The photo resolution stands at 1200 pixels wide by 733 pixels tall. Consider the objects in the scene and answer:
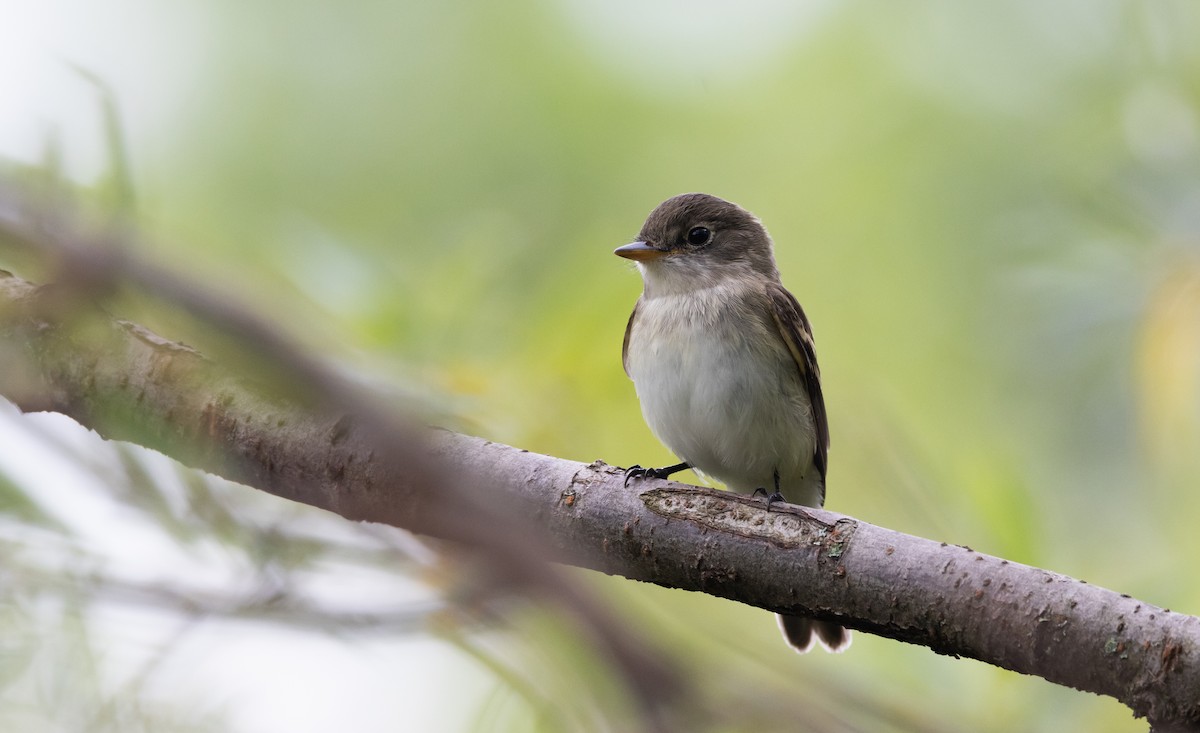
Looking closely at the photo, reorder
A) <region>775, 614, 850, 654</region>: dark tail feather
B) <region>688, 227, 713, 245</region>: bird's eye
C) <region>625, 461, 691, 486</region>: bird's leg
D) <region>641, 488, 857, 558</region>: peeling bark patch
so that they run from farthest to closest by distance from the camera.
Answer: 1. <region>688, 227, 713, 245</region>: bird's eye
2. <region>775, 614, 850, 654</region>: dark tail feather
3. <region>625, 461, 691, 486</region>: bird's leg
4. <region>641, 488, 857, 558</region>: peeling bark patch

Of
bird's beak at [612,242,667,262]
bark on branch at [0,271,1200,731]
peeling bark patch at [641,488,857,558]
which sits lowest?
bark on branch at [0,271,1200,731]

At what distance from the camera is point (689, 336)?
443cm

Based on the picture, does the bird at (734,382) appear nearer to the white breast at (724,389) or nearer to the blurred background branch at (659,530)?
the white breast at (724,389)

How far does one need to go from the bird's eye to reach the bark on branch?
2698mm

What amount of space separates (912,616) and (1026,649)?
233 mm

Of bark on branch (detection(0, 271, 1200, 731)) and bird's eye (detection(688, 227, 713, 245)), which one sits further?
bird's eye (detection(688, 227, 713, 245))

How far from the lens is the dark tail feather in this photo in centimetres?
427

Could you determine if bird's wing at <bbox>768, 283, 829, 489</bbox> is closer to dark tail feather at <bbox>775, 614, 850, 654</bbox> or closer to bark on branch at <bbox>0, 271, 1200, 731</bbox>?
dark tail feather at <bbox>775, 614, 850, 654</bbox>

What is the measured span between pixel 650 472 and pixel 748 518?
1.04 m

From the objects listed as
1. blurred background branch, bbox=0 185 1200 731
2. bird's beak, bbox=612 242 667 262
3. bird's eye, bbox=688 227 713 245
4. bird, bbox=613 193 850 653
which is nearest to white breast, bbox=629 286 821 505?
bird, bbox=613 193 850 653

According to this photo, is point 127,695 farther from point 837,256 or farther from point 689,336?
point 837,256

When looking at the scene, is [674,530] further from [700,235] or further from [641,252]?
[700,235]

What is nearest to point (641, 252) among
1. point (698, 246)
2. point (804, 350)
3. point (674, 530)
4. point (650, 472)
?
point (698, 246)

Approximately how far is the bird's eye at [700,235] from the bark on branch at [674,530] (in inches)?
106
